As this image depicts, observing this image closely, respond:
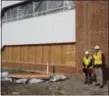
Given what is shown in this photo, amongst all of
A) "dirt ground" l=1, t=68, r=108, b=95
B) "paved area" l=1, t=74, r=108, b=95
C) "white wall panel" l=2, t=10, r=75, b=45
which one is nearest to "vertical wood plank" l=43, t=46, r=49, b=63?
"white wall panel" l=2, t=10, r=75, b=45

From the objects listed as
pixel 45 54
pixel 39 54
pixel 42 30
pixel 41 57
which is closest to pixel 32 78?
pixel 45 54

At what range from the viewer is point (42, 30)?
25.7 meters

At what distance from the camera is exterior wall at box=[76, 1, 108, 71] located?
19406 millimetres

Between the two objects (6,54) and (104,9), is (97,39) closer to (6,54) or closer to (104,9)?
(104,9)

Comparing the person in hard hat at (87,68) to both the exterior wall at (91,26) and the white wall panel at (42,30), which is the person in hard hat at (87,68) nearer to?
the exterior wall at (91,26)

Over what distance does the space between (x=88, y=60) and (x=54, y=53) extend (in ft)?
20.1

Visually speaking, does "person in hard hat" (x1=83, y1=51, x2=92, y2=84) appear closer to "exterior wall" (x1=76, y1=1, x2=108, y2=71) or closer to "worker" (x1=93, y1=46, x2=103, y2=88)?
"worker" (x1=93, y1=46, x2=103, y2=88)

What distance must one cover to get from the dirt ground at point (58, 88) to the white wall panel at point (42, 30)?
399cm

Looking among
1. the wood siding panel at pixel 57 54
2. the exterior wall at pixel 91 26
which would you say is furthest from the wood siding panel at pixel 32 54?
the exterior wall at pixel 91 26

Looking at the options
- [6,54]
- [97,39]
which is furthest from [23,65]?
[97,39]

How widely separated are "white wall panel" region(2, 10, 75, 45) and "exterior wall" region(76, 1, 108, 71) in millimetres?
1210

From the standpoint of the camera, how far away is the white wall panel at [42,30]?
22995 millimetres

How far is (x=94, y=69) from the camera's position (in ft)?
60.3

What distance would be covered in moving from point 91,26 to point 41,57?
21.2 ft
